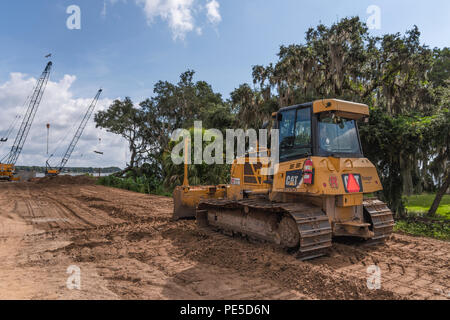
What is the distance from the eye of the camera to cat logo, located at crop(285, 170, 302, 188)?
20.1ft

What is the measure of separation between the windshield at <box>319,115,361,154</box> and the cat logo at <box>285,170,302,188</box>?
2.10 feet

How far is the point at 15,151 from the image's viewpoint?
2137 inches

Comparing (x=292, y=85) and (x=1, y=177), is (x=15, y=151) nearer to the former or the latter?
(x=1, y=177)

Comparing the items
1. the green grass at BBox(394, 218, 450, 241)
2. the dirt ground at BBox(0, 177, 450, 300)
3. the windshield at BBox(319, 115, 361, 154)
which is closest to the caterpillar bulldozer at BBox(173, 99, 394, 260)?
the windshield at BBox(319, 115, 361, 154)

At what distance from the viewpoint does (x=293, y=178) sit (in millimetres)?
6262

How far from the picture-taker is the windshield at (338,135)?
6210 millimetres

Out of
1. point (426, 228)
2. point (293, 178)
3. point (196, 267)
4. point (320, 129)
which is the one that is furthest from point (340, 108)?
point (426, 228)

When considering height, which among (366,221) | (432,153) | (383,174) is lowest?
(366,221)

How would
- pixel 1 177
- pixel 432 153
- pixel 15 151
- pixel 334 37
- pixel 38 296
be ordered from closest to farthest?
pixel 38 296 → pixel 432 153 → pixel 334 37 → pixel 1 177 → pixel 15 151

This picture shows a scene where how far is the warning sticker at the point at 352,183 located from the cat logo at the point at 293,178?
820 mm

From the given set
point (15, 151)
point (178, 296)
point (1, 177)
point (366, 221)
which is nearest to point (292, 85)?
point (366, 221)

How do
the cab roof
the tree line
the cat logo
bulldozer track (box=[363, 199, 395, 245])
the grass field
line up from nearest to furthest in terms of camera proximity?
the cab roof, the cat logo, bulldozer track (box=[363, 199, 395, 245]), the grass field, the tree line

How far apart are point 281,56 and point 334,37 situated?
3.16 m

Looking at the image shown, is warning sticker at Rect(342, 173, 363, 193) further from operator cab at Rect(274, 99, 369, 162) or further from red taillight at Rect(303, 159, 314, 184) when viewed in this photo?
red taillight at Rect(303, 159, 314, 184)
